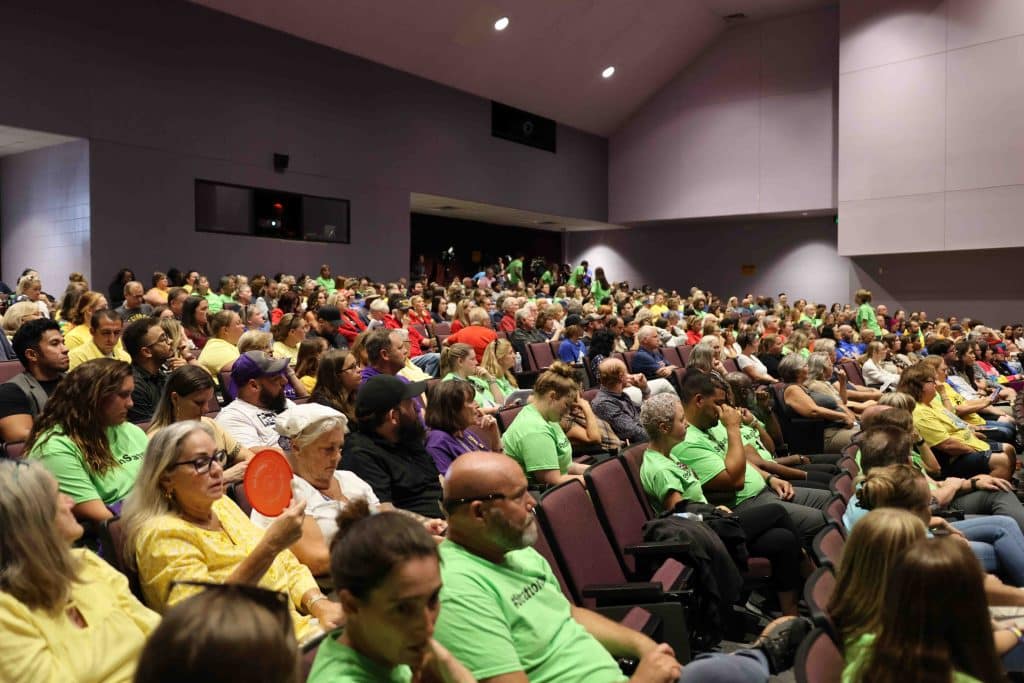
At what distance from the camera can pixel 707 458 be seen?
3.95 metres

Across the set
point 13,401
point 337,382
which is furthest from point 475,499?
point 13,401

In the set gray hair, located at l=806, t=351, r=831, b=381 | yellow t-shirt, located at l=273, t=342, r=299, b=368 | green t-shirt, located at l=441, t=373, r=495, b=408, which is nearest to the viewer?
green t-shirt, located at l=441, t=373, r=495, b=408

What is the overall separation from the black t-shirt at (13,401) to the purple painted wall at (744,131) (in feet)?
59.1

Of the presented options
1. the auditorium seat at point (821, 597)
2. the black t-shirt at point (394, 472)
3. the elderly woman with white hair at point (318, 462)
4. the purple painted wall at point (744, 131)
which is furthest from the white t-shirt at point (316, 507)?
the purple painted wall at point (744, 131)

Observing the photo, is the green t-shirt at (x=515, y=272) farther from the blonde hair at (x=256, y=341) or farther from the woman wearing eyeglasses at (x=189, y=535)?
the woman wearing eyeglasses at (x=189, y=535)

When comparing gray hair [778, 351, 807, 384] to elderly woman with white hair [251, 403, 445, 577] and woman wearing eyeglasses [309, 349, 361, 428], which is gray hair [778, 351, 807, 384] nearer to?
woman wearing eyeglasses [309, 349, 361, 428]

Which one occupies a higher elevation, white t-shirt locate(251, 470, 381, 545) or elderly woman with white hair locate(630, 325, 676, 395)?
elderly woman with white hair locate(630, 325, 676, 395)

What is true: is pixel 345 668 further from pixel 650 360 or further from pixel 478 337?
pixel 650 360

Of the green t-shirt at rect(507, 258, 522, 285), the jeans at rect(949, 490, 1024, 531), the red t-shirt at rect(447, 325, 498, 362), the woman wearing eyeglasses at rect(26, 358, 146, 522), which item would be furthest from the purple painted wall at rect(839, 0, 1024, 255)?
the woman wearing eyeglasses at rect(26, 358, 146, 522)

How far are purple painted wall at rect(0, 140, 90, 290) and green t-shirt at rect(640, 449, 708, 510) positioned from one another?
966cm

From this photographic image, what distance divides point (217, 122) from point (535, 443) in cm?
1023

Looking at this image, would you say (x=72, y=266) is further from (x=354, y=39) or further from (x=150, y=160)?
(x=354, y=39)

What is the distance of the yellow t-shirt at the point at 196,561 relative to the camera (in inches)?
82.1

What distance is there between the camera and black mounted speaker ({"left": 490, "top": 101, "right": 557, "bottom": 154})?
17719mm
